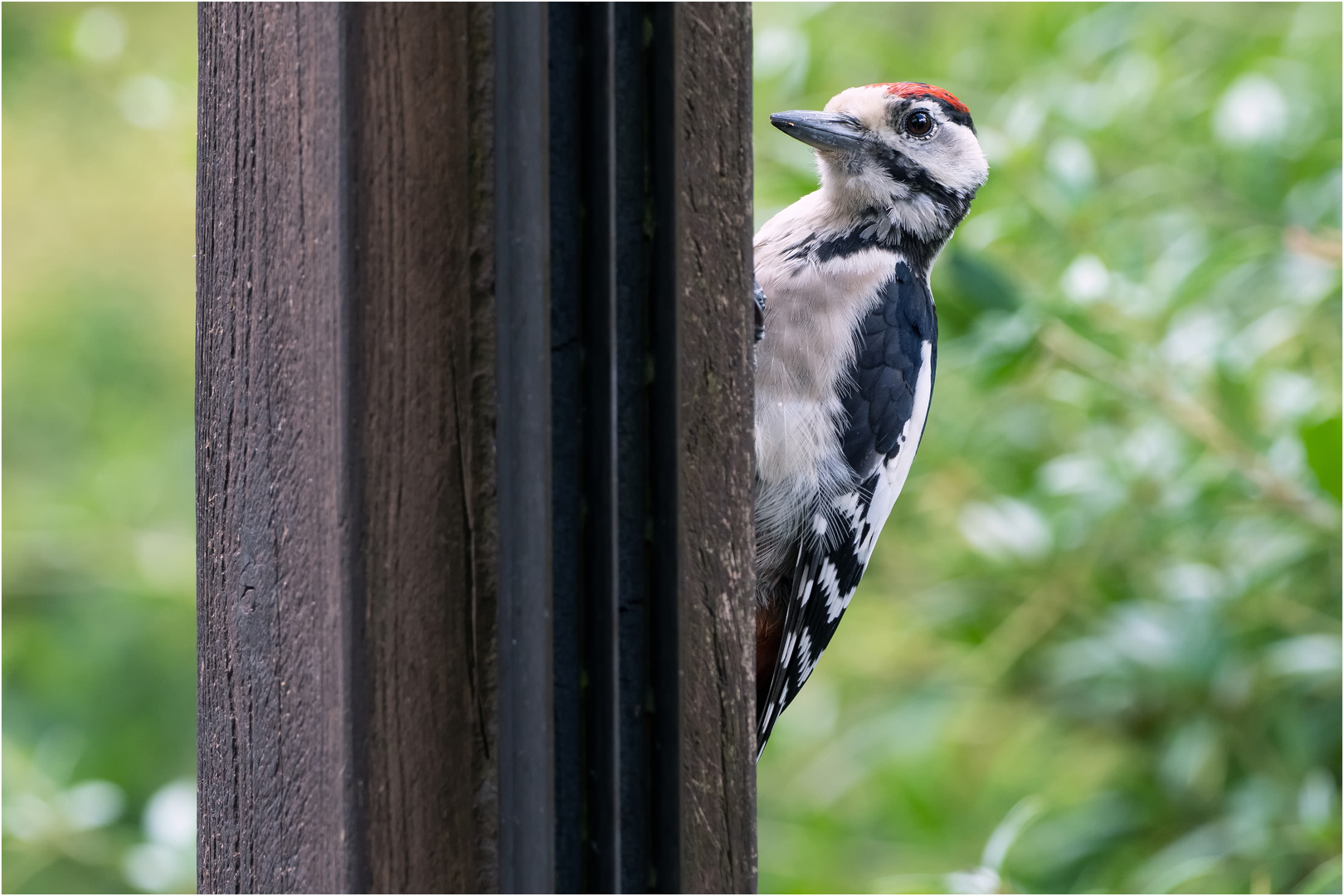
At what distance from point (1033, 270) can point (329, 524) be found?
1.41 m

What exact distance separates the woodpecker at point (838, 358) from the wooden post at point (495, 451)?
58 cm

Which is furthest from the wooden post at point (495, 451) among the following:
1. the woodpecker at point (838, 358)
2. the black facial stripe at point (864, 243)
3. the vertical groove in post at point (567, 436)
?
the black facial stripe at point (864, 243)

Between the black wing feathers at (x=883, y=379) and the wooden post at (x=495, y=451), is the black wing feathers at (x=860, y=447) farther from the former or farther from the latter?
the wooden post at (x=495, y=451)

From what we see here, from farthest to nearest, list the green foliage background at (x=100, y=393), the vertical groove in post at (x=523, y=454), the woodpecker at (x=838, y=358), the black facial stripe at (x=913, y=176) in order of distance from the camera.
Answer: the green foliage background at (x=100, y=393), the black facial stripe at (x=913, y=176), the woodpecker at (x=838, y=358), the vertical groove in post at (x=523, y=454)

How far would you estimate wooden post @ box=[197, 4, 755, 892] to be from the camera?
20.2 inches

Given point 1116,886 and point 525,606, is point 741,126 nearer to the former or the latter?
point 525,606

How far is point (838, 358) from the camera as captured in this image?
119 centimetres

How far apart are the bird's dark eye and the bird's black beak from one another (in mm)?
64

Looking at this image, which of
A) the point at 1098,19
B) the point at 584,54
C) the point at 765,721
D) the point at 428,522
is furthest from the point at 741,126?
the point at 1098,19

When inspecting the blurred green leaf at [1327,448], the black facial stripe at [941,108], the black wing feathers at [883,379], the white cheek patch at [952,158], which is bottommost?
the blurred green leaf at [1327,448]

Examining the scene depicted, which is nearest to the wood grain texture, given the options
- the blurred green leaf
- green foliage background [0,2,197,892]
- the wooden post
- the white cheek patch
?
the wooden post

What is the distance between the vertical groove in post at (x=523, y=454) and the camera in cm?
51

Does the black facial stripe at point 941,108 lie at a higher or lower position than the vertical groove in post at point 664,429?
higher

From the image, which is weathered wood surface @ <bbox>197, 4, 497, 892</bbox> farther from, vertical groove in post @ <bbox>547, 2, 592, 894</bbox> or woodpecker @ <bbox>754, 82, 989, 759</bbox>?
woodpecker @ <bbox>754, 82, 989, 759</bbox>
